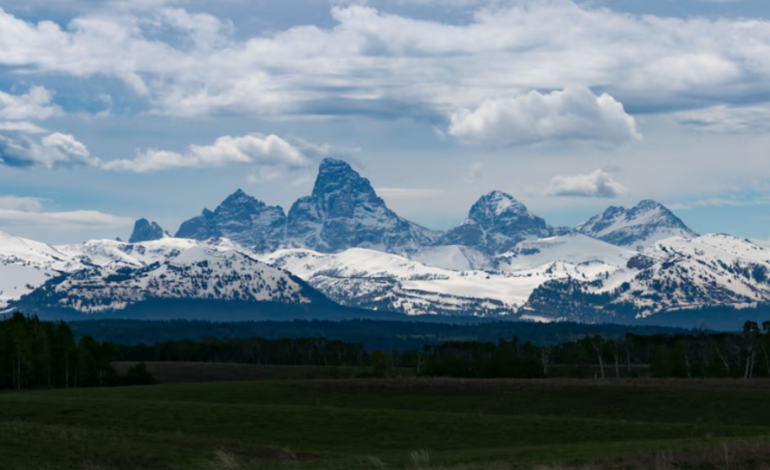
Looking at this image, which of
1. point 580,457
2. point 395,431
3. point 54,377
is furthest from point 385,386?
point 580,457

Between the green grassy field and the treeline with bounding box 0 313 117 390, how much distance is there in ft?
123

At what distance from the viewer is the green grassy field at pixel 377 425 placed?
49.5 m

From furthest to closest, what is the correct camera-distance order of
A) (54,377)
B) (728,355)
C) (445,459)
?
(728,355)
(54,377)
(445,459)

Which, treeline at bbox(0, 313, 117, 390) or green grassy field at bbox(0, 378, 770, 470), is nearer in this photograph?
green grassy field at bbox(0, 378, 770, 470)

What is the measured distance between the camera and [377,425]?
7256cm

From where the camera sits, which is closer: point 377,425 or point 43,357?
point 377,425

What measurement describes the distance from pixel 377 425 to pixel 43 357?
89.9 meters

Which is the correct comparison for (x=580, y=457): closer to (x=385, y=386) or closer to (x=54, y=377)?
(x=385, y=386)

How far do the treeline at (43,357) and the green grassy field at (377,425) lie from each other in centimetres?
3754

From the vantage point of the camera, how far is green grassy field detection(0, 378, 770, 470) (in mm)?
49531

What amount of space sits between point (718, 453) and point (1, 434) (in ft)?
124

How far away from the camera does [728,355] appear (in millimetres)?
191875

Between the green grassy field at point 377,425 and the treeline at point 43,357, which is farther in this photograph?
the treeline at point 43,357

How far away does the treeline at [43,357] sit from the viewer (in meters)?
146
